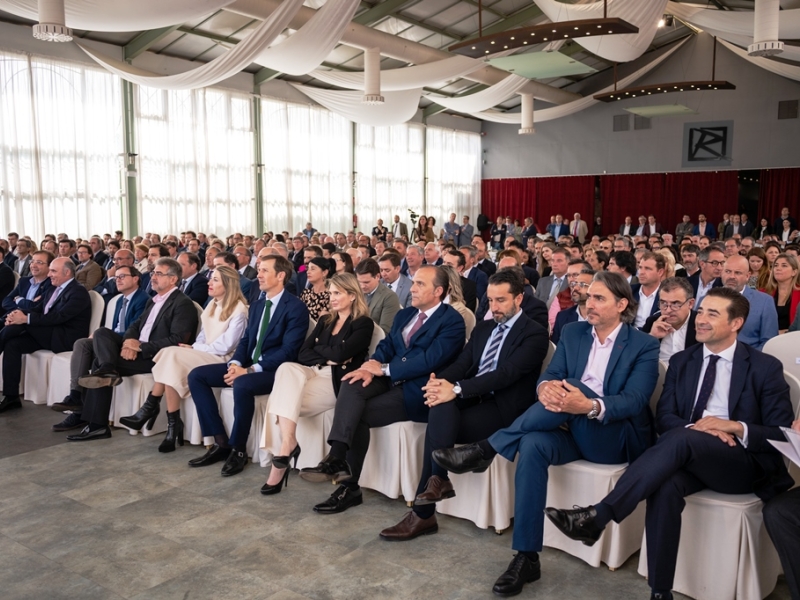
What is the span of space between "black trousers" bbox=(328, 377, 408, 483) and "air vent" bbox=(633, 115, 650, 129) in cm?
1856

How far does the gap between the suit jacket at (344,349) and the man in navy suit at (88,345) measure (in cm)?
175

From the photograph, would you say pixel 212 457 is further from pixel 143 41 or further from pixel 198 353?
pixel 143 41

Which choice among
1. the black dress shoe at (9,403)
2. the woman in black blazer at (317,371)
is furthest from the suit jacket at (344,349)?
the black dress shoe at (9,403)

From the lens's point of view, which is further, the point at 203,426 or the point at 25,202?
the point at 25,202

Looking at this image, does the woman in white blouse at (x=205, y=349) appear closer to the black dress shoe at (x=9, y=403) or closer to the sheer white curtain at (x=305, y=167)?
the black dress shoe at (x=9, y=403)

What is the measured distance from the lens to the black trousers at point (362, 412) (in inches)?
142

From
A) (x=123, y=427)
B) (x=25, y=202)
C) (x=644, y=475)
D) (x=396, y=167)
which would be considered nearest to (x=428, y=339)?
(x=644, y=475)

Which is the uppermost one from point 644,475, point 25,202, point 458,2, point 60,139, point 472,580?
point 458,2

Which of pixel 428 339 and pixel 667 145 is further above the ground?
pixel 667 145

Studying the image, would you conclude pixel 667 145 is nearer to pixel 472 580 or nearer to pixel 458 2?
pixel 458 2

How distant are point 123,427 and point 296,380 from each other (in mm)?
1860

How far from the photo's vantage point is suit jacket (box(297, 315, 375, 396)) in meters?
4.00

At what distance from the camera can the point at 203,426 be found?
4.31 m

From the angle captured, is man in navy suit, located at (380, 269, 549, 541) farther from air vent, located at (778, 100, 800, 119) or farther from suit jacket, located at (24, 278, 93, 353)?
air vent, located at (778, 100, 800, 119)
